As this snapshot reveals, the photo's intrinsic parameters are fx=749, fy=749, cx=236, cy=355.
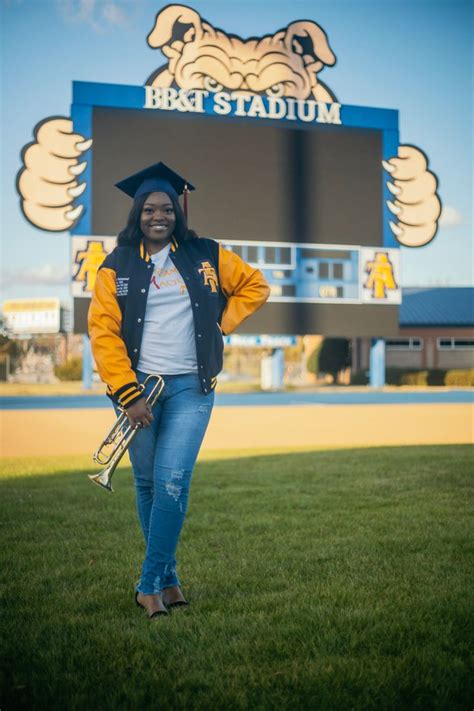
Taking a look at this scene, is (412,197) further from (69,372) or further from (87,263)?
(69,372)

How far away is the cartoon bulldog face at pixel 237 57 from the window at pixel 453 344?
1863cm

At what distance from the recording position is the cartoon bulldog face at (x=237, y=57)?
1103 inches

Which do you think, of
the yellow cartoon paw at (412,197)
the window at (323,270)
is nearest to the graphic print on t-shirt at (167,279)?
the yellow cartoon paw at (412,197)

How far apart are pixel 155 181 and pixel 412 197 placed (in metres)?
26.9

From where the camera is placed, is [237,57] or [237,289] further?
[237,57]

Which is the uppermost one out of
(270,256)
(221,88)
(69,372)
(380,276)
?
(221,88)

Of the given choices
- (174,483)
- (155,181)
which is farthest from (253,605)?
(155,181)

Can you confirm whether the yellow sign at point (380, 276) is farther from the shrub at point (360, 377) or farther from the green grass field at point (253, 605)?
the green grass field at point (253, 605)

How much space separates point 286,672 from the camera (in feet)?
9.50

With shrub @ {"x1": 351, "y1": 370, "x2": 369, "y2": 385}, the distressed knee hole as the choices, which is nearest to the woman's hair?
the distressed knee hole

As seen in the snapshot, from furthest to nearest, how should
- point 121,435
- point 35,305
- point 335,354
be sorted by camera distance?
point 35,305 < point 335,354 < point 121,435

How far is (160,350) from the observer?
12.2 feet

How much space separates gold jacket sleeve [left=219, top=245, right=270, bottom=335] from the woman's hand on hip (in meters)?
0.64

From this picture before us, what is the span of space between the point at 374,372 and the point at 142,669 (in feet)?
111
